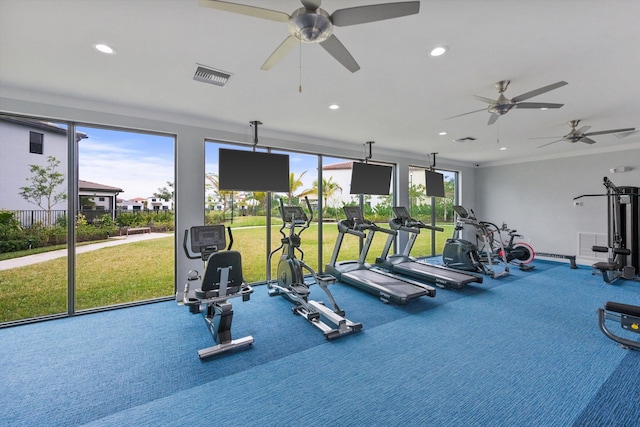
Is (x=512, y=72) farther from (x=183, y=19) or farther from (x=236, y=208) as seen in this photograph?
(x=236, y=208)

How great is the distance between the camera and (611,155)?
254 inches

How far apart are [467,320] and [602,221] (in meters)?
5.83

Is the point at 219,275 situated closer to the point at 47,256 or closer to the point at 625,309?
the point at 47,256

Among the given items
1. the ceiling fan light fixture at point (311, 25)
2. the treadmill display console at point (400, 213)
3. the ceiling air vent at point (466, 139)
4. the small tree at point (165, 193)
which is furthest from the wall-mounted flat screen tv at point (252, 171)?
the ceiling air vent at point (466, 139)

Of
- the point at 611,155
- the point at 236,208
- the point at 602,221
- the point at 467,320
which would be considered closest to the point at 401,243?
the point at 467,320

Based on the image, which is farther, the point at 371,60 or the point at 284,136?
the point at 284,136

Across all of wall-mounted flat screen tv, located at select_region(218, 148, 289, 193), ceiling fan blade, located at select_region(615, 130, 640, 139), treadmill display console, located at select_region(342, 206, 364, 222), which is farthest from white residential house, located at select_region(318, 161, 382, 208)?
ceiling fan blade, located at select_region(615, 130, 640, 139)

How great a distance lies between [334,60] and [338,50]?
0.77m

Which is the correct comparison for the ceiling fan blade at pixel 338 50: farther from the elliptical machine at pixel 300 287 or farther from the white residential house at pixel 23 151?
the white residential house at pixel 23 151

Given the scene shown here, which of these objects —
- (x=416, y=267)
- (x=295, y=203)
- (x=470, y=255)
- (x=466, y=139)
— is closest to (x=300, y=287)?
(x=295, y=203)

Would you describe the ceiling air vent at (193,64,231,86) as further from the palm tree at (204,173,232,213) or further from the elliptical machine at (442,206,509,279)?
the elliptical machine at (442,206,509,279)

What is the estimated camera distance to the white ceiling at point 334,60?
198 centimetres

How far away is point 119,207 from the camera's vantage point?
4695 mm

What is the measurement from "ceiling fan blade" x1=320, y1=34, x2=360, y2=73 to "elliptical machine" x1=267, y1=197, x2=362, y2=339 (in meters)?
2.38
